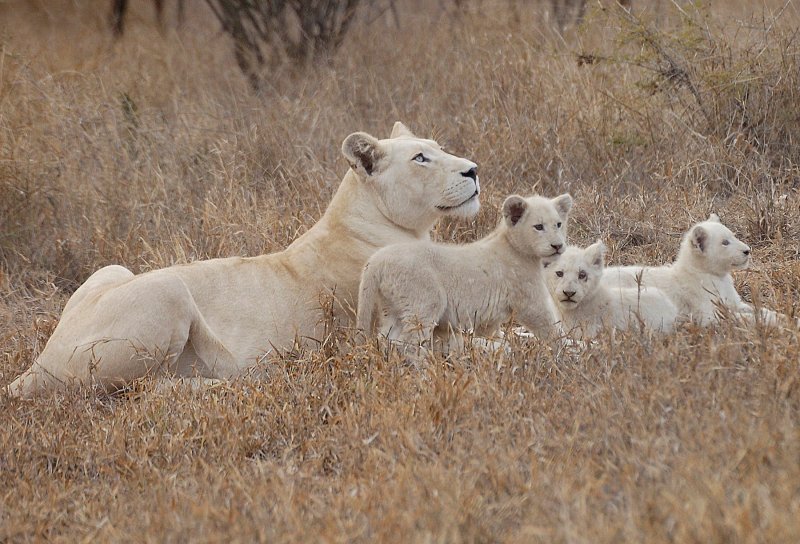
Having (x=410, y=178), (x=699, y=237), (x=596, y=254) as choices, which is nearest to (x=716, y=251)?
(x=699, y=237)

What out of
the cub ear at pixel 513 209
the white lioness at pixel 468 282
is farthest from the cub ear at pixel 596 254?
the cub ear at pixel 513 209

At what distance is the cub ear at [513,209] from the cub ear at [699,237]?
973 millimetres

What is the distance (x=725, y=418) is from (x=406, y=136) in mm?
2958

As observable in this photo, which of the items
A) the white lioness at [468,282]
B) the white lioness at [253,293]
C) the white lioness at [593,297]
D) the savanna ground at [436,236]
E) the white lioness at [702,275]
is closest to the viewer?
the savanna ground at [436,236]

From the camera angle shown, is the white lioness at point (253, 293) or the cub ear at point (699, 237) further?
the cub ear at point (699, 237)

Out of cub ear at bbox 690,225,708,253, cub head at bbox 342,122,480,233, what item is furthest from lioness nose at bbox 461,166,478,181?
cub ear at bbox 690,225,708,253

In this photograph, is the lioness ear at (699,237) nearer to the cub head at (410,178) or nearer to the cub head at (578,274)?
the cub head at (578,274)

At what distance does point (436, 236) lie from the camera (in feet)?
23.1

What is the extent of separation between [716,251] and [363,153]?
73.4 inches

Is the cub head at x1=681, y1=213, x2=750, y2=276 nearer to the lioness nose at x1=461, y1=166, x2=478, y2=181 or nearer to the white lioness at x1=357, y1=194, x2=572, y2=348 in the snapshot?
the white lioness at x1=357, y1=194, x2=572, y2=348

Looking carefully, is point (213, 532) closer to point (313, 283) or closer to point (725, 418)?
point (725, 418)

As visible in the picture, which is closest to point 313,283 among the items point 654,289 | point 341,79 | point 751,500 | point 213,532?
point 654,289

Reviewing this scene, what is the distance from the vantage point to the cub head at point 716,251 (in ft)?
18.5

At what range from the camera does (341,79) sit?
10.6 metres
